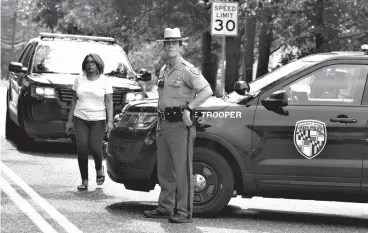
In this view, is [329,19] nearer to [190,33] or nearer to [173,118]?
[190,33]

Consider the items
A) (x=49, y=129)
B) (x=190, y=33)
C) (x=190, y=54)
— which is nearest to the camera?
(x=49, y=129)

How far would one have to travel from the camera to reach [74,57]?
1584cm

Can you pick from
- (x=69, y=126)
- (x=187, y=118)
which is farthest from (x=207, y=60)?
(x=187, y=118)

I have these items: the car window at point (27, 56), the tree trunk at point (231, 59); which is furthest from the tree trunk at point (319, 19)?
the car window at point (27, 56)

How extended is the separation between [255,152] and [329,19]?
51.3 feet

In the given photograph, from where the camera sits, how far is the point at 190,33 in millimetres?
30781

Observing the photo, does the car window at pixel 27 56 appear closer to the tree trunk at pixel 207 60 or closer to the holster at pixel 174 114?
the holster at pixel 174 114

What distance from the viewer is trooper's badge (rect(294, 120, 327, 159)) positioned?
28.9 ft

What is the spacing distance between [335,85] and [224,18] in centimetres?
853

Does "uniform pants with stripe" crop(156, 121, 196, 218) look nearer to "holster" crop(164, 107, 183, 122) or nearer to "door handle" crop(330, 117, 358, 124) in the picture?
"holster" crop(164, 107, 183, 122)

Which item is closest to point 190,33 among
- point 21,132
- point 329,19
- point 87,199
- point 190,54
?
point 329,19

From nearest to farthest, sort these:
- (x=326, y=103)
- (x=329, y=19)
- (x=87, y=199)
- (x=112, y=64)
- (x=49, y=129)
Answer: (x=326, y=103) < (x=87, y=199) < (x=49, y=129) < (x=112, y=64) < (x=329, y=19)

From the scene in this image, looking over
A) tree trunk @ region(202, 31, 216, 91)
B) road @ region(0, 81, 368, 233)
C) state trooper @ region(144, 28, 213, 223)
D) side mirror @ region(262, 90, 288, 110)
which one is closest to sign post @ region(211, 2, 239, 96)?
road @ region(0, 81, 368, 233)

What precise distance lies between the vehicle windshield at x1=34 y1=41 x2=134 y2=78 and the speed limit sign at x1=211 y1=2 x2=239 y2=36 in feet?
6.47
